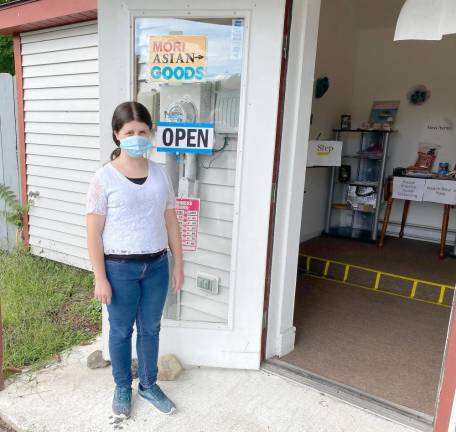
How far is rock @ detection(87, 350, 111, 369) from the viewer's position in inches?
97.8

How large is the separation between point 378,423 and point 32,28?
168 inches

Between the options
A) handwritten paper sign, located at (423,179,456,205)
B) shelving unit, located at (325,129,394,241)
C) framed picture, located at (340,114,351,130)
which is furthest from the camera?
framed picture, located at (340,114,351,130)

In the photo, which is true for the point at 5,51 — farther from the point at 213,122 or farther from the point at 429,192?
the point at 429,192

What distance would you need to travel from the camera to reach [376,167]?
5629 mm

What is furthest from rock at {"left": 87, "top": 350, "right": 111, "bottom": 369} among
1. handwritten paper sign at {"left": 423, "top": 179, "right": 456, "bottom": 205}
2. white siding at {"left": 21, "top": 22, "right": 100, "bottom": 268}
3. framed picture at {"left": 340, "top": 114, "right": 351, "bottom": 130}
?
framed picture at {"left": 340, "top": 114, "right": 351, "bottom": 130}

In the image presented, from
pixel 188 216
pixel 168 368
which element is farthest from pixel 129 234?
pixel 168 368

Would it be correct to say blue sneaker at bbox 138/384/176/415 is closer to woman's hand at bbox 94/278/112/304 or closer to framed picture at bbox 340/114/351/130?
woman's hand at bbox 94/278/112/304

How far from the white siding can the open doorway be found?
2.30m

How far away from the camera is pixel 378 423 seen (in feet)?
6.86

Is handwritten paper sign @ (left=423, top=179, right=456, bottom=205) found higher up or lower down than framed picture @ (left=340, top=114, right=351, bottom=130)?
lower down

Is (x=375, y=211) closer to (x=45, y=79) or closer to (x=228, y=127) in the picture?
(x=228, y=127)

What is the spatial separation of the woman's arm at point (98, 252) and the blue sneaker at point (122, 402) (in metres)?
0.55

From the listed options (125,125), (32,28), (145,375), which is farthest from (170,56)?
(32,28)

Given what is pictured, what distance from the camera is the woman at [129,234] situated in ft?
5.90
